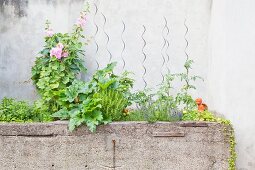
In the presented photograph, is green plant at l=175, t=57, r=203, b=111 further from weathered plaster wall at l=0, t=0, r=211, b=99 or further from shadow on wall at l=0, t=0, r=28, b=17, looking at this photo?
shadow on wall at l=0, t=0, r=28, b=17

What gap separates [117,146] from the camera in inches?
209

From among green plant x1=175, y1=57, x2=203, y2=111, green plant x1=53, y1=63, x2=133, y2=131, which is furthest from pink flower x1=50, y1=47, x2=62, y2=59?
green plant x1=175, y1=57, x2=203, y2=111

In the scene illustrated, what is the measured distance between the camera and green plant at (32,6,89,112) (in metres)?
5.72

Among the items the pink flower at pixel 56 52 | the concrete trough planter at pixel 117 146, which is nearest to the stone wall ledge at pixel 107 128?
the concrete trough planter at pixel 117 146

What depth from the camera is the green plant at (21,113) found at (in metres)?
5.57

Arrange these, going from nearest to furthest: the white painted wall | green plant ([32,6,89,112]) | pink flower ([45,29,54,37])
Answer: the white painted wall → green plant ([32,6,89,112]) → pink flower ([45,29,54,37])

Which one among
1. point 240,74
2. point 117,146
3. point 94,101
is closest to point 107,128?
point 117,146

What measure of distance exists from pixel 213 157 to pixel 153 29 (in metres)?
1.81

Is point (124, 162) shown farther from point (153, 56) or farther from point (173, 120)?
point (153, 56)

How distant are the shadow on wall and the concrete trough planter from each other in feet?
5.16

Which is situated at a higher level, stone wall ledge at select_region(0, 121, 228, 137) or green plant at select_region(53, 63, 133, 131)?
green plant at select_region(53, 63, 133, 131)

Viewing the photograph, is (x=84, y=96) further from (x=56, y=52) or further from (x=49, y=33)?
(x=49, y=33)

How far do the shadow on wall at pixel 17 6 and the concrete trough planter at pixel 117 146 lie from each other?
1.57 metres

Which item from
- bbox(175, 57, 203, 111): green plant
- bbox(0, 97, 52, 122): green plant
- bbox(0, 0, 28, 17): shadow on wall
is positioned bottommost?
bbox(0, 97, 52, 122): green plant
